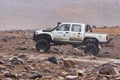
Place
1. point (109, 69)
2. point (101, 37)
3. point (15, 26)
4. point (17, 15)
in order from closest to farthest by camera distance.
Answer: point (109, 69), point (101, 37), point (15, 26), point (17, 15)

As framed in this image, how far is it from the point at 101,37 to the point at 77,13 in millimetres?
60462

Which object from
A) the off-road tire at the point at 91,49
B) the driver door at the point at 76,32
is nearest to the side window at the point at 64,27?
the driver door at the point at 76,32

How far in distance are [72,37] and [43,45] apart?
179cm

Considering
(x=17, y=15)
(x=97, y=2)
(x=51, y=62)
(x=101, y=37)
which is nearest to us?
(x=51, y=62)

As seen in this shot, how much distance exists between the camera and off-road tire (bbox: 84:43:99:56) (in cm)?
2767

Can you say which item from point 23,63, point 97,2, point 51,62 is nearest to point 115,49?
point 51,62

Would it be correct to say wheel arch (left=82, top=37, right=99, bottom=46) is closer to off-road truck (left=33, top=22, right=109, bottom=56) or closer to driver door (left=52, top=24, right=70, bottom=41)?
off-road truck (left=33, top=22, right=109, bottom=56)

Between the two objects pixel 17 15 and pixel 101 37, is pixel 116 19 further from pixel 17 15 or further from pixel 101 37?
pixel 101 37

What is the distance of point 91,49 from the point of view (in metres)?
27.7

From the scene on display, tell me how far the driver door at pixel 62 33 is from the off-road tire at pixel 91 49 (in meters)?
1.31

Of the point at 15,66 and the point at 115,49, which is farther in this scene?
the point at 115,49

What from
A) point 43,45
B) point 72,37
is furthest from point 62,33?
point 43,45

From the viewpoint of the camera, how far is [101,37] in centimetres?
2747

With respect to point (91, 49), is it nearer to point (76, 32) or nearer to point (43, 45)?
point (76, 32)
